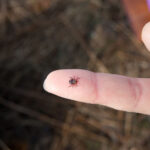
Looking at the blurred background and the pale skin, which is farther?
the blurred background

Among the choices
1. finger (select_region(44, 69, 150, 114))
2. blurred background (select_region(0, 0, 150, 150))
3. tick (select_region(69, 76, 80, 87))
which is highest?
tick (select_region(69, 76, 80, 87))

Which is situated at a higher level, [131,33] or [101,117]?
[131,33]

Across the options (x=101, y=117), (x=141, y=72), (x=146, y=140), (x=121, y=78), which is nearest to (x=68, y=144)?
(x=101, y=117)

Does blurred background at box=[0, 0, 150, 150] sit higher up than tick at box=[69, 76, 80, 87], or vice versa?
tick at box=[69, 76, 80, 87]

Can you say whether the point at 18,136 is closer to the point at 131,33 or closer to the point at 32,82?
the point at 32,82

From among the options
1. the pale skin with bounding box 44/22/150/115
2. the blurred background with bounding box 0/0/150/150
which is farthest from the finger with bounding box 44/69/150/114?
the blurred background with bounding box 0/0/150/150

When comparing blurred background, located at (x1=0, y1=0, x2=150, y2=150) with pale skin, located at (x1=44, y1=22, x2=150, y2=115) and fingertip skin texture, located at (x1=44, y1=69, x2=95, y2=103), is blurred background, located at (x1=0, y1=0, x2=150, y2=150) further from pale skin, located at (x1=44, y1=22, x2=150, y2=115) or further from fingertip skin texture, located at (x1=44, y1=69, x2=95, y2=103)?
fingertip skin texture, located at (x1=44, y1=69, x2=95, y2=103)

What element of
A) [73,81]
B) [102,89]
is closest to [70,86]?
[73,81]
